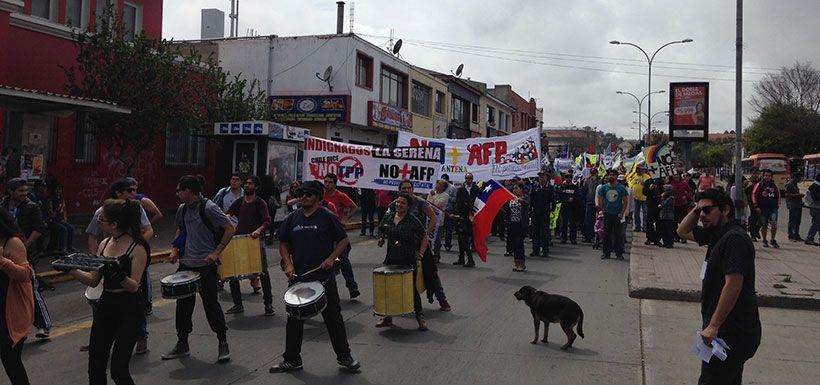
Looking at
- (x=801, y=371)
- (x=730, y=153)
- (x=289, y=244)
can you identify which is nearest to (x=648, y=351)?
(x=801, y=371)

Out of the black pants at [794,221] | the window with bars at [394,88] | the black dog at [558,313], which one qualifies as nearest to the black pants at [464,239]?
the black dog at [558,313]

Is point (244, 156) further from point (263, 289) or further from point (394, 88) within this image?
point (394, 88)

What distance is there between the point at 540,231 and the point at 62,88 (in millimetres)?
12739

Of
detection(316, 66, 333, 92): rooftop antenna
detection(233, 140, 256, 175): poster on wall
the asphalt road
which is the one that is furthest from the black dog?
detection(316, 66, 333, 92): rooftop antenna

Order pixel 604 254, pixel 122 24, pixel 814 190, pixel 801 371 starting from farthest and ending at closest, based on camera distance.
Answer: pixel 122 24
pixel 814 190
pixel 604 254
pixel 801 371

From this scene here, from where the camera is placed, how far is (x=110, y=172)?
60.8 ft

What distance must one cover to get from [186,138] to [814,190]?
1834 centimetres

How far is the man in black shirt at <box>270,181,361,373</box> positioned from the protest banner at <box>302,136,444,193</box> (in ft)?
23.0

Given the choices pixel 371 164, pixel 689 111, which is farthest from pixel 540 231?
pixel 689 111

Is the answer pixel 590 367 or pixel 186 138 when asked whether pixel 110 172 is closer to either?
pixel 186 138

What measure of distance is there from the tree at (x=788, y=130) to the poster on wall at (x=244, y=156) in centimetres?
6006

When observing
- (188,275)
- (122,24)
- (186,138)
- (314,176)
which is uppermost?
(122,24)

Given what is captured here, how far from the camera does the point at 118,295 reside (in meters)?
4.48

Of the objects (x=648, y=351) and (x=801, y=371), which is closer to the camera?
(x=801, y=371)
